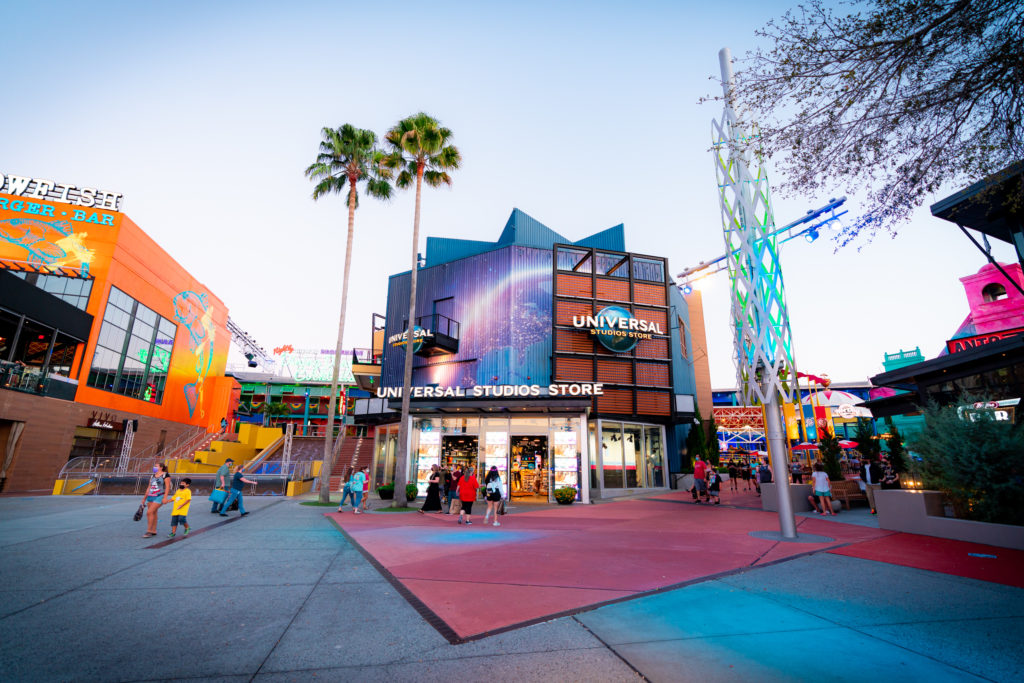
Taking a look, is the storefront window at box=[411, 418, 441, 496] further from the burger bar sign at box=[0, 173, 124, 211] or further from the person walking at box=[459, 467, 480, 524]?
the burger bar sign at box=[0, 173, 124, 211]

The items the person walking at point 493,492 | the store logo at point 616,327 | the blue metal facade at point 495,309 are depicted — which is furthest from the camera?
the blue metal facade at point 495,309

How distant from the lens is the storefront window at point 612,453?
2295 centimetres

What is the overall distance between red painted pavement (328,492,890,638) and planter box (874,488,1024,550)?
1.86 feet

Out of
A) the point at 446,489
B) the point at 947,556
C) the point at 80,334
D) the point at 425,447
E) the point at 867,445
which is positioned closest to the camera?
the point at 947,556

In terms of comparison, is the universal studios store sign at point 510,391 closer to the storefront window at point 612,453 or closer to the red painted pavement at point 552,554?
the storefront window at point 612,453

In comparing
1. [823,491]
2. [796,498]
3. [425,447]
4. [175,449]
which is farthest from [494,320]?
[175,449]

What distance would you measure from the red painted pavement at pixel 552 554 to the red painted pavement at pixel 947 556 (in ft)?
2.15

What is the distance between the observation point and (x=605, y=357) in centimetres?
2433

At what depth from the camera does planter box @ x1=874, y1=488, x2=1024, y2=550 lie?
8797mm

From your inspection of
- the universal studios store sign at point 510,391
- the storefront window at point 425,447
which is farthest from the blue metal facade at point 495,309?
the universal studios store sign at point 510,391

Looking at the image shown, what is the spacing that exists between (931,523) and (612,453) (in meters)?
14.0

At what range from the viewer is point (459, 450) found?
22.8 metres

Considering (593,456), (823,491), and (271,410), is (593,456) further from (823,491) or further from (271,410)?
(271,410)

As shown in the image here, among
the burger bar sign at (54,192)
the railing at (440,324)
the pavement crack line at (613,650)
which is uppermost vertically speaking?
the burger bar sign at (54,192)
